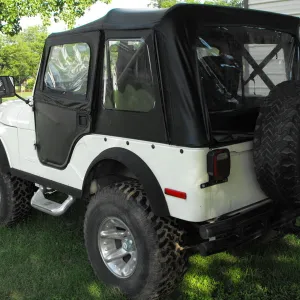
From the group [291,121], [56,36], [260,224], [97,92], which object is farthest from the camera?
[56,36]

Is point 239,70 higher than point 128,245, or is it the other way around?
point 239,70

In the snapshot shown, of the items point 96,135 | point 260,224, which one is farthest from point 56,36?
point 260,224

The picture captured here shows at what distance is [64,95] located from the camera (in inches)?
136

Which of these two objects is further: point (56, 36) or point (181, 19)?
point (56, 36)

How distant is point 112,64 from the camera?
9.75ft

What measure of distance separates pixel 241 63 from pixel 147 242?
5.13 feet

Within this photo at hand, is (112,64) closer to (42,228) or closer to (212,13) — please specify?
(212,13)

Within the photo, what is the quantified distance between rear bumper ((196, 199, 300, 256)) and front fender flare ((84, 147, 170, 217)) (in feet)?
0.95

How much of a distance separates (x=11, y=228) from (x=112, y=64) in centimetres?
249

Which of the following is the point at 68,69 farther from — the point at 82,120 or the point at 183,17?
the point at 183,17

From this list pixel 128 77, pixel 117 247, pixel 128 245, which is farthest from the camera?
pixel 117 247

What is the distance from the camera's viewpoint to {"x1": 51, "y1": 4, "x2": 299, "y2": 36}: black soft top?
254cm

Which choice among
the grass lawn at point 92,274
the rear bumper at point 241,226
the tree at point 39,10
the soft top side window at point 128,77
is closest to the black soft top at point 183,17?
the soft top side window at point 128,77

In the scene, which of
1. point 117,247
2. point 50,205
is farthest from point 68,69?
point 117,247
